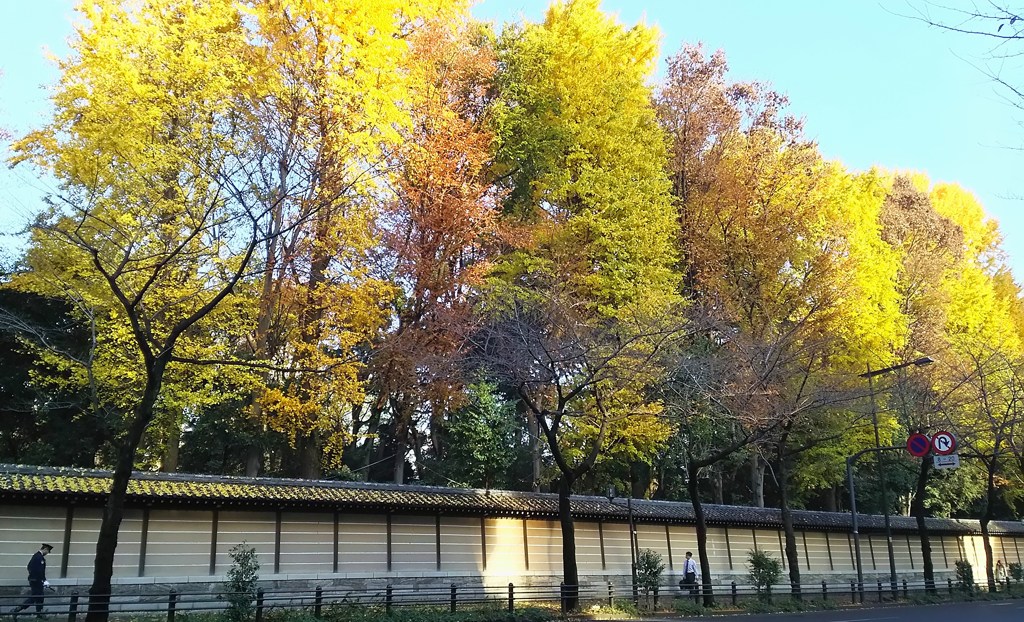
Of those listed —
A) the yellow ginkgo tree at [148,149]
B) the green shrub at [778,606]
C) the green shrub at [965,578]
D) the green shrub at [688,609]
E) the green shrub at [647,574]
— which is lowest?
the green shrub at [965,578]

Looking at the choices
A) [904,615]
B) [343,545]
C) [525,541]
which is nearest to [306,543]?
[343,545]

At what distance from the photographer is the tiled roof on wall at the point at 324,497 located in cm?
1427

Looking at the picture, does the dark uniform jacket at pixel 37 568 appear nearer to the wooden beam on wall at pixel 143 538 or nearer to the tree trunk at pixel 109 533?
the wooden beam on wall at pixel 143 538

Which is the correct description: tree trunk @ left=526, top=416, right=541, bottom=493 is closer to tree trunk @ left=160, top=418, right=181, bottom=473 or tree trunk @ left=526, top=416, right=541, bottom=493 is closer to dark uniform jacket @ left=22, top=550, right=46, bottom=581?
tree trunk @ left=160, top=418, right=181, bottom=473

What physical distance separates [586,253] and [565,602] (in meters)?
9.93

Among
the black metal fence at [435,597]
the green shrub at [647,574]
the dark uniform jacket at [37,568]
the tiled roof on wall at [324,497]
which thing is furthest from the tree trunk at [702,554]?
the dark uniform jacket at [37,568]

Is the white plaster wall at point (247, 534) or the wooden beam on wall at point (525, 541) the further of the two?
the wooden beam on wall at point (525, 541)

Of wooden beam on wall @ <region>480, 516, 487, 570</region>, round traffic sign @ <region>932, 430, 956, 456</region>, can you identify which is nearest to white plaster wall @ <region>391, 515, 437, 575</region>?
wooden beam on wall @ <region>480, 516, 487, 570</region>

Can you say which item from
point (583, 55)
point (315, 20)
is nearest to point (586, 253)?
point (583, 55)

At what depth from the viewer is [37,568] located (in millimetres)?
13250

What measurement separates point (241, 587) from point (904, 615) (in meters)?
16.6

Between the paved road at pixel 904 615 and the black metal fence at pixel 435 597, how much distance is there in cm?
175

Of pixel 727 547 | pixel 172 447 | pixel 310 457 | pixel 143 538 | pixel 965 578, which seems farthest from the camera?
pixel 965 578

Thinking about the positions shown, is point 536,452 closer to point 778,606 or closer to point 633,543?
point 633,543
